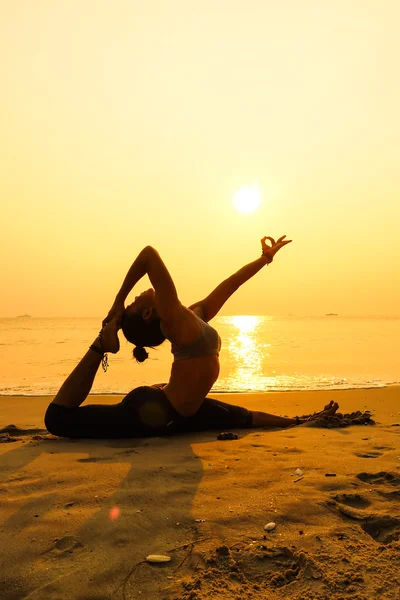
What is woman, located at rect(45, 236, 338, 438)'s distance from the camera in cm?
382

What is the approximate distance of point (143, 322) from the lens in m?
3.98

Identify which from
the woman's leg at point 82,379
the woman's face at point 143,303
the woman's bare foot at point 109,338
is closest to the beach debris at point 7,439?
the woman's leg at point 82,379

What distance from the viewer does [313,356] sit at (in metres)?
14.9

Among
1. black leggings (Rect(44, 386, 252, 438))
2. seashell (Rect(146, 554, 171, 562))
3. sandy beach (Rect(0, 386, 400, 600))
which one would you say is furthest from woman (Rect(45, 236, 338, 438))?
seashell (Rect(146, 554, 171, 562))

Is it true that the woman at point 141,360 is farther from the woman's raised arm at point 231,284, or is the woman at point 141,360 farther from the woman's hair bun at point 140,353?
Answer: the woman's raised arm at point 231,284

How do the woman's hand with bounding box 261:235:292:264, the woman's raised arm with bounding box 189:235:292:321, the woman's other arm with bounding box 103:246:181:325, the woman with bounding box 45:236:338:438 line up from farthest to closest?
the woman's hand with bounding box 261:235:292:264 < the woman's raised arm with bounding box 189:235:292:321 < the woman with bounding box 45:236:338:438 < the woman's other arm with bounding box 103:246:181:325

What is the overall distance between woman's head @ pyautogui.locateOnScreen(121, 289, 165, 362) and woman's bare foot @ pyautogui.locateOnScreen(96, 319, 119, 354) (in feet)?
0.29

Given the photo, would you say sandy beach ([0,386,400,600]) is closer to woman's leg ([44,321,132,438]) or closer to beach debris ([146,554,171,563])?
beach debris ([146,554,171,563])

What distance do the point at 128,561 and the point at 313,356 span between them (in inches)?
526

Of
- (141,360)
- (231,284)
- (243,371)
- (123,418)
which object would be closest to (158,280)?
(141,360)

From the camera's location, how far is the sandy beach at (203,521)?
198 centimetres

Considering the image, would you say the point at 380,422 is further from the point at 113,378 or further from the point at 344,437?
the point at 113,378

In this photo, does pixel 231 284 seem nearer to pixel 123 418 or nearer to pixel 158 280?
pixel 158 280

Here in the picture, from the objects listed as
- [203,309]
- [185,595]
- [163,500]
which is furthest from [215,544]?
[203,309]
